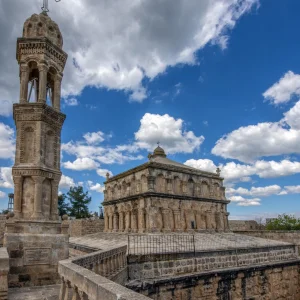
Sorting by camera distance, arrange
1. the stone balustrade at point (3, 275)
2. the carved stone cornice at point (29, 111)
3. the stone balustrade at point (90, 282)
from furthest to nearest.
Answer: the carved stone cornice at point (29, 111) → the stone balustrade at point (3, 275) → the stone balustrade at point (90, 282)

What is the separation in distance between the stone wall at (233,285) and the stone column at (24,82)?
8.62 meters

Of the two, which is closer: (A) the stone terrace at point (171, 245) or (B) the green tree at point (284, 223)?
(A) the stone terrace at point (171, 245)

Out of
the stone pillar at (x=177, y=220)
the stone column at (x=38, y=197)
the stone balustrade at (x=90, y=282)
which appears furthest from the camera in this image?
the stone pillar at (x=177, y=220)

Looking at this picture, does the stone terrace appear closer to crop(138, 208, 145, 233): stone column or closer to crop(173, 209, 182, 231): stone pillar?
crop(138, 208, 145, 233): stone column

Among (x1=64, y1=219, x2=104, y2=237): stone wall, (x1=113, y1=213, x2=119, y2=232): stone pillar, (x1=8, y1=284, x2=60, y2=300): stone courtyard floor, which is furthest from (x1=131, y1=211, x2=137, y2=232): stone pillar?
(x1=8, y1=284, x2=60, y2=300): stone courtyard floor

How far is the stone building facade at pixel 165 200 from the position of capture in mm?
21766

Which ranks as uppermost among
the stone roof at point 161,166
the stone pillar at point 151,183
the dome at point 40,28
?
the dome at point 40,28

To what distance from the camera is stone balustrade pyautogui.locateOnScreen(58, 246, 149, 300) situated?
348 cm

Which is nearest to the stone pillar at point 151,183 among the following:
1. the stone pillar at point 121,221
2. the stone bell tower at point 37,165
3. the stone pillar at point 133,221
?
the stone pillar at point 133,221

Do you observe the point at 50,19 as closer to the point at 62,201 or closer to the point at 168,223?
the point at 168,223

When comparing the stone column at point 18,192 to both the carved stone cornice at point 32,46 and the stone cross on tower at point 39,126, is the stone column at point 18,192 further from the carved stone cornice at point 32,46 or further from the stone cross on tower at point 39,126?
the carved stone cornice at point 32,46

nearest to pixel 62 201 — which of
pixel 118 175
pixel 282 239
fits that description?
pixel 118 175

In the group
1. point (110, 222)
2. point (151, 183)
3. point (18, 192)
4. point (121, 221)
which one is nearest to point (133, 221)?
point (121, 221)

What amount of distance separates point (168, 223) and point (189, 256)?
7.88 m
